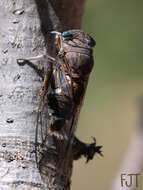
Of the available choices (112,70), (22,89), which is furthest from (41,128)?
(112,70)

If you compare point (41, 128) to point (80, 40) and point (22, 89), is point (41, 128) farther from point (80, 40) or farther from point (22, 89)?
point (80, 40)

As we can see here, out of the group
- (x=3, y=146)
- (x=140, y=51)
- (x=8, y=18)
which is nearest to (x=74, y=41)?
(x=8, y=18)

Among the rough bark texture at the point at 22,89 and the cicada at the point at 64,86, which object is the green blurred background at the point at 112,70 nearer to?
the cicada at the point at 64,86

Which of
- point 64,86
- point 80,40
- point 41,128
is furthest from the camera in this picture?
point 80,40

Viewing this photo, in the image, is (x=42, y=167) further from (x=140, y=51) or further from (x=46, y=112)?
(x=140, y=51)

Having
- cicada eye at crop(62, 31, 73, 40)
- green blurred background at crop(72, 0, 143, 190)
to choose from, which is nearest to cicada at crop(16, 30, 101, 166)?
cicada eye at crop(62, 31, 73, 40)

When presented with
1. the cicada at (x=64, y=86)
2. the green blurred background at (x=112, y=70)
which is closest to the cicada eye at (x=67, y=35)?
the cicada at (x=64, y=86)
